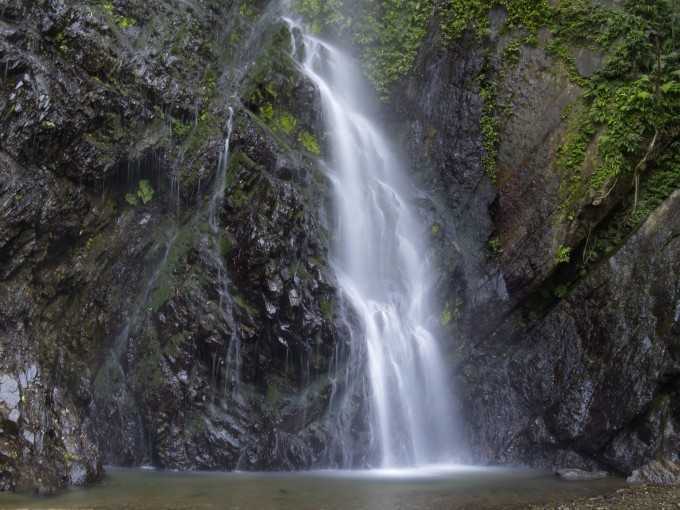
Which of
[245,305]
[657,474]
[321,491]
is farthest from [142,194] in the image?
[657,474]

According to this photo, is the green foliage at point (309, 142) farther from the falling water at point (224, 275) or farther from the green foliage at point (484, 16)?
the green foliage at point (484, 16)

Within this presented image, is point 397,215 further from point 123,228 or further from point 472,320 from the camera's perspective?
point 123,228

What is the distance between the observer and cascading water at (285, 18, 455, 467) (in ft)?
35.6

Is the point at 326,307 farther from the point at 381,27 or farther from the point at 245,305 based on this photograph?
the point at 381,27

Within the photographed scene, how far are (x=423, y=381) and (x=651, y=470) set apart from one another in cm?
403

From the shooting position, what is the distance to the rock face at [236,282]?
1002 cm

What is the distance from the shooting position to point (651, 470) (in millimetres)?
9312

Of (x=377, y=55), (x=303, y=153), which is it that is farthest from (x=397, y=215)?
(x=377, y=55)

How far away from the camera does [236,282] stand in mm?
10953

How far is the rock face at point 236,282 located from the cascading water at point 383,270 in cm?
43

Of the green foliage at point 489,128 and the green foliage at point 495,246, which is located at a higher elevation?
the green foliage at point 489,128

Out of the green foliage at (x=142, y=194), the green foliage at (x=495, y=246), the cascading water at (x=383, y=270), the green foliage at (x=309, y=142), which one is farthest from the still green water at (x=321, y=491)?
the green foliage at (x=309, y=142)

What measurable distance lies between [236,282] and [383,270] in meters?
3.22

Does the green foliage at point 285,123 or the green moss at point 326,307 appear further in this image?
the green foliage at point 285,123
